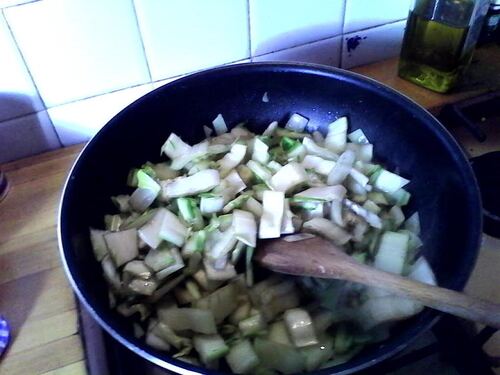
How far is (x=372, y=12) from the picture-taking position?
3.02 ft

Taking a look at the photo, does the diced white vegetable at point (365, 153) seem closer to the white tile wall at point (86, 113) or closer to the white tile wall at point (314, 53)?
the white tile wall at point (314, 53)

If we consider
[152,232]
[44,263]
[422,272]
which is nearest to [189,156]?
[152,232]

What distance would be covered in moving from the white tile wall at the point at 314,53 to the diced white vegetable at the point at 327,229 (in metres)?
0.34

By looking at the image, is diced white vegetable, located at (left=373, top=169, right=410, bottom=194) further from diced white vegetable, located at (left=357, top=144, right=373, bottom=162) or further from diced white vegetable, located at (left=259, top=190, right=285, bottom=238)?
diced white vegetable, located at (left=259, top=190, right=285, bottom=238)

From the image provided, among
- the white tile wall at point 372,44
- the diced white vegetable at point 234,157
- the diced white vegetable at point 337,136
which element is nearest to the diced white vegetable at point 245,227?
the diced white vegetable at point 234,157

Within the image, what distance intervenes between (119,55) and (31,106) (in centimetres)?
15

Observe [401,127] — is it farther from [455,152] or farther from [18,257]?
[18,257]

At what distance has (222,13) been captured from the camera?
823mm

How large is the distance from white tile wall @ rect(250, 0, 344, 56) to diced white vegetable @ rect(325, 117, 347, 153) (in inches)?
6.8

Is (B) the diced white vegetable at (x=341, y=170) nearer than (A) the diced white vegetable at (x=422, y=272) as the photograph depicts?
No

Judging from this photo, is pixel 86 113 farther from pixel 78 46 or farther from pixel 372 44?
pixel 372 44

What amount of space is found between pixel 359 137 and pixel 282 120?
13 centimetres

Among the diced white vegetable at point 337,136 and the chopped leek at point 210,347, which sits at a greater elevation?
the diced white vegetable at point 337,136

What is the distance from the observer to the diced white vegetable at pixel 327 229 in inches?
27.8
